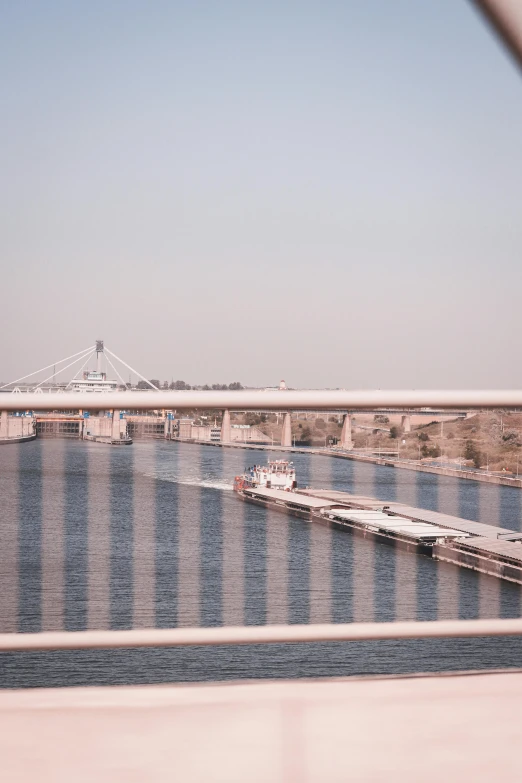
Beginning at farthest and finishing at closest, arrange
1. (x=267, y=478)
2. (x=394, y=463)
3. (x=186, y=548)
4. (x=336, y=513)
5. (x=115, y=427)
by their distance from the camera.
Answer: (x=267, y=478), (x=336, y=513), (x=394, y=463), (x=186, y=548), (x=115, y=427)

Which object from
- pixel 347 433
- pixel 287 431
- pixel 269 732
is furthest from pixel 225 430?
pixel 269 732

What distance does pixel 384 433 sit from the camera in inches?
56.7

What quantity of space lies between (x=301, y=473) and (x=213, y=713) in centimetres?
68

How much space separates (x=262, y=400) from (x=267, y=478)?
859 millimetres

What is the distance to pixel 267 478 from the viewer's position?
1985 millimetres

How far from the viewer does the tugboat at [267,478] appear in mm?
1846

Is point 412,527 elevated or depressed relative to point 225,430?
depressed

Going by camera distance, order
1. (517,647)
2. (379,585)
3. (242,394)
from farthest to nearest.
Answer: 1. (517,647)
2. (379,585)
3. (242,394)


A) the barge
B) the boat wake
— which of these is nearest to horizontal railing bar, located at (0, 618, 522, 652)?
the boat wake

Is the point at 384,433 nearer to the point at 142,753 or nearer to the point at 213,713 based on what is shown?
the point at 213,713

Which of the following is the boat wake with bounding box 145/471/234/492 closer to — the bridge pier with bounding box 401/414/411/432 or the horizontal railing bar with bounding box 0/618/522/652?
the horizontal railing bar with bounding box 0/618/522/652

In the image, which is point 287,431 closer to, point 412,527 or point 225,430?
point 225,430

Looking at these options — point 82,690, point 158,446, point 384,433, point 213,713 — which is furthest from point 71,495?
point 384,433

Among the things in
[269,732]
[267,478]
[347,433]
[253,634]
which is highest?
[347,433]
